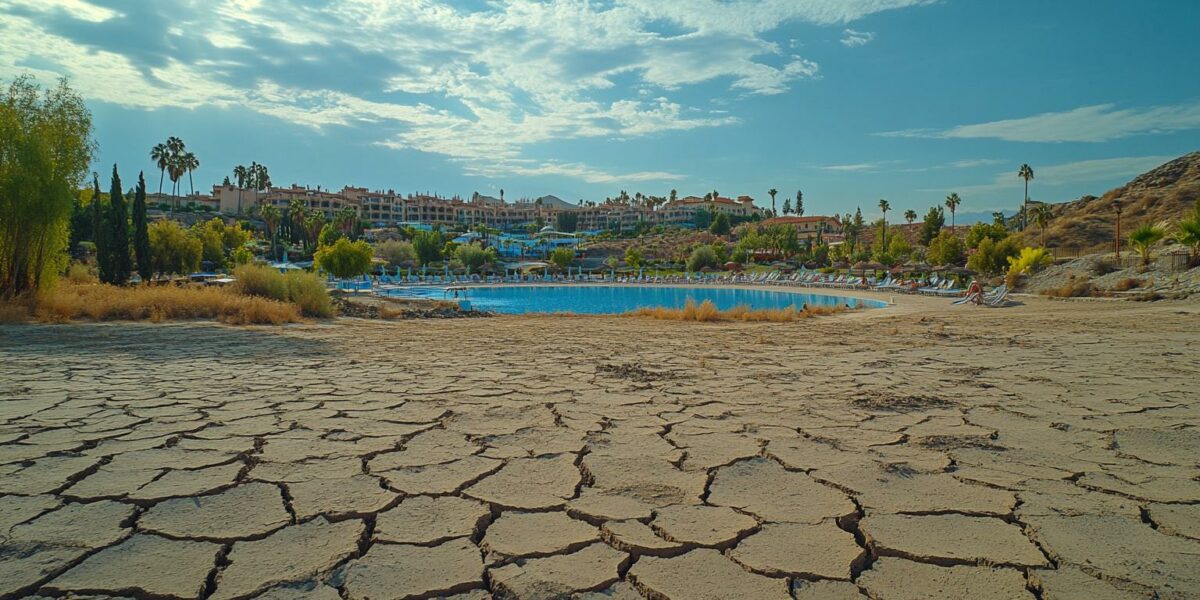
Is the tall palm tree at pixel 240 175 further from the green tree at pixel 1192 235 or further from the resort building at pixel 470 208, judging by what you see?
the green tree at pixel 1192 235

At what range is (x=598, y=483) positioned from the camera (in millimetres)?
2586

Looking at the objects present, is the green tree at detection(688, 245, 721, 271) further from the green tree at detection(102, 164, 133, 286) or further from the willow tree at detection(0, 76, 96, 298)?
the willow tree at detection(0, 76, 96, 298)

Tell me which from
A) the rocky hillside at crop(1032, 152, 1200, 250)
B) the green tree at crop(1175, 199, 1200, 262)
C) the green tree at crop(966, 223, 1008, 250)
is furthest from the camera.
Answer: the rocky hillside at crop(1032, 152, 1200, 250)

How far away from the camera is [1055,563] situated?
1.89 metres

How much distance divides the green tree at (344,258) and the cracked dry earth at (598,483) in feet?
68.2

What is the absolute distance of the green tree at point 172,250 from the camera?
88.5 ft

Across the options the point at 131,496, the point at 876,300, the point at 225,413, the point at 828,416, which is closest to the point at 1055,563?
the point at 828,416

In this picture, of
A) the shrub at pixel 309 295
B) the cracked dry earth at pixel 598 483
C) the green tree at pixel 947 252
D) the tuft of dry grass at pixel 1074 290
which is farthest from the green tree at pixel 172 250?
the green tree at pixel 947 252

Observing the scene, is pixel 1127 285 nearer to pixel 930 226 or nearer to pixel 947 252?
pixel 947 252

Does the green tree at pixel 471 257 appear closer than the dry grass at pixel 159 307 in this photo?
No

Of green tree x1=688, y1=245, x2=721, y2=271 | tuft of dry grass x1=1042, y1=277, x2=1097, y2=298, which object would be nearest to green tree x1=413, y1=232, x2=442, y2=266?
green tree x1=688, y1=245, x2=721, y2=271

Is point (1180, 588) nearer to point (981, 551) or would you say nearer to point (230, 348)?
point (981, 551)

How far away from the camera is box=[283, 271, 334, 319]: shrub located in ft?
39.4

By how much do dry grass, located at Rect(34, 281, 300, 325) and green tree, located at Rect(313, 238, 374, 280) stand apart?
46.7ft
